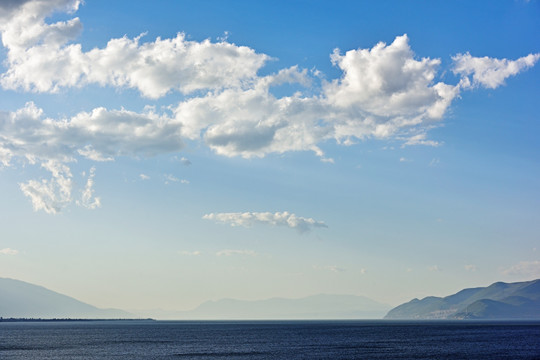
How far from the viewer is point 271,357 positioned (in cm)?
11681

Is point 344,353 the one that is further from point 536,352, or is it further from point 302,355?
point 536,352

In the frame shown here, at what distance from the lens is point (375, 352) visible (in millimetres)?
129875

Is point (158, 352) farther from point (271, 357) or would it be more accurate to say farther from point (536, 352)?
point (536, 352)

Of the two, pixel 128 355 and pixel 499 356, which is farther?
pixel 128 355

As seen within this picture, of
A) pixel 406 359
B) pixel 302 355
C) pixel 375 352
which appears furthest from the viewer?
pixel 375 352

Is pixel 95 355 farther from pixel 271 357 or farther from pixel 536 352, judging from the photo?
pixel 536 352

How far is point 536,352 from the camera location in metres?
123

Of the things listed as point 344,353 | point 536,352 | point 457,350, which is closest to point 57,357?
point 344,353

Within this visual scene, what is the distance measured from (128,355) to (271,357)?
119 ft

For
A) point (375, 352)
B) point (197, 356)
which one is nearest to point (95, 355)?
point (197, 356)

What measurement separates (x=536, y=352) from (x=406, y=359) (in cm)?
3620

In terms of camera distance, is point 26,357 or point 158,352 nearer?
point 26,357

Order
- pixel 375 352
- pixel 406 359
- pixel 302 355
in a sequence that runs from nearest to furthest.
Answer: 1. pixel 406 359
2. pixel 302 355
3. pixel 375 352

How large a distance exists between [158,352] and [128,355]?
34.2 ft
